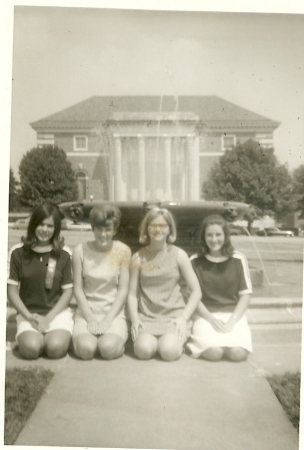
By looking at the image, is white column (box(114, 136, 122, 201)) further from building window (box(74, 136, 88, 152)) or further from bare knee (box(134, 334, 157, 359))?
bare knee (box(134, 334, 157, 359))

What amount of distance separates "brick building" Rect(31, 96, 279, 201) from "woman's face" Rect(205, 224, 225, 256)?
0.91 feet

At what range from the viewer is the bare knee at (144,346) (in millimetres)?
3004

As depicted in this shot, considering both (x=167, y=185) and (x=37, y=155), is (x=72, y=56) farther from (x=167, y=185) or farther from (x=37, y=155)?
(x=167, y=185)

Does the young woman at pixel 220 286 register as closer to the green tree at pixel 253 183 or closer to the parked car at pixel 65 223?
the green tree at pixel 253 183

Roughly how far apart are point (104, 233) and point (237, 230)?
887mm

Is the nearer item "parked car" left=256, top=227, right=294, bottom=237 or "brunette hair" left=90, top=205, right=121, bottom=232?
"brunette hair" left=90, top=205, right=121, bottom=232

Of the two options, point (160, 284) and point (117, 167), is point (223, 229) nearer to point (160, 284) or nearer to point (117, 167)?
point (160, 284)

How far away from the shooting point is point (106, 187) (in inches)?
130

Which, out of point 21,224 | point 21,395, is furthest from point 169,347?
point 21,224

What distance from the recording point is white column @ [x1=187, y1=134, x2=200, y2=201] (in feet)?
10.7

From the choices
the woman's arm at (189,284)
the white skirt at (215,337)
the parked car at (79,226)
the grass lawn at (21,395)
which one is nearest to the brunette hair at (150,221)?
the woman's arm at (189,284)

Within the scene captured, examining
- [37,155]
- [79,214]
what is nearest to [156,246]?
[79,214]

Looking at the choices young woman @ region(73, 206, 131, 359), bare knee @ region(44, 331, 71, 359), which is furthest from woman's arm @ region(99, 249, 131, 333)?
bare knee @ region(44, 331, 71, 359)

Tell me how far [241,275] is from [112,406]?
45.2 inches
